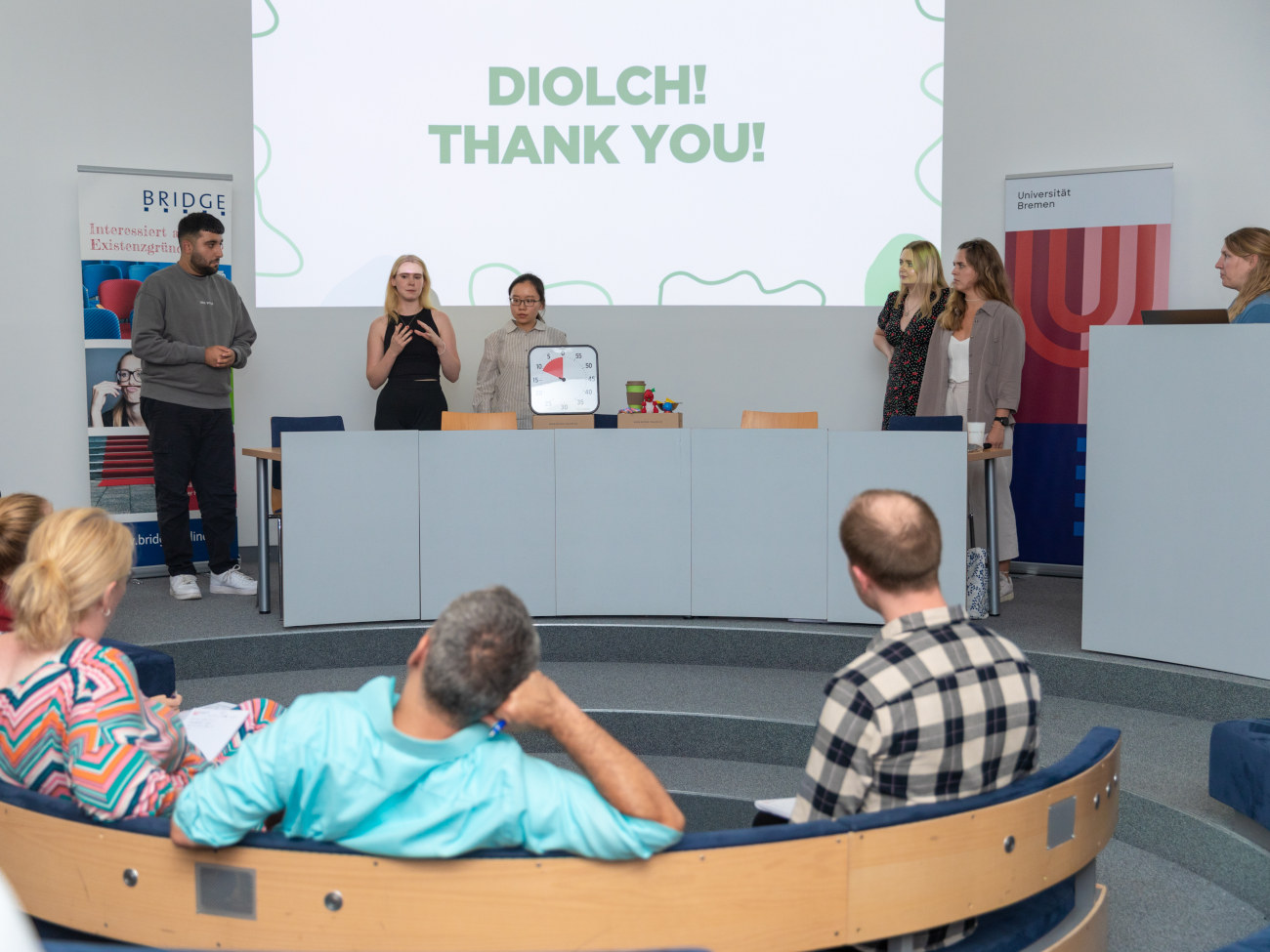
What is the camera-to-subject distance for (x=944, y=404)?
5277mm

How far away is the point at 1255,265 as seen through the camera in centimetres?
392

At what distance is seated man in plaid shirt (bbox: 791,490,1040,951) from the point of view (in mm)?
1555

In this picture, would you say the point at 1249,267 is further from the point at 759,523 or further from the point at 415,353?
the point at 415,353

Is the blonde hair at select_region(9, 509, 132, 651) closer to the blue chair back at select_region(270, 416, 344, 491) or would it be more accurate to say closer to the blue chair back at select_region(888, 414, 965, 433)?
the blue chair back at select_region(270, 416, 344, 491)

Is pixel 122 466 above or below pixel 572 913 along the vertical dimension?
above

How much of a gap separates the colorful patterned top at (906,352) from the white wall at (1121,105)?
73cm

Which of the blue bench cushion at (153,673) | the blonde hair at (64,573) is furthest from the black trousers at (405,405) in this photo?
the blonde hair at (64,573)

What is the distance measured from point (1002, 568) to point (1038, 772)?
11.8ft

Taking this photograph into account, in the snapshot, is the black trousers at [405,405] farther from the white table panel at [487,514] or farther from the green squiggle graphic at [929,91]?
the green squiggle graphic at [929,91]

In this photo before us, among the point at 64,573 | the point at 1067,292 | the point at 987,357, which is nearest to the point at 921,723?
the point at 64,573

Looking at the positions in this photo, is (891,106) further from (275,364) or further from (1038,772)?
(1038,772)

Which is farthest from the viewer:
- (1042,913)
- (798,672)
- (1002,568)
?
(1002,568)

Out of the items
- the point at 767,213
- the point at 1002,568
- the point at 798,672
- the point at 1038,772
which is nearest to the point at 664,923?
the point at 1038,772

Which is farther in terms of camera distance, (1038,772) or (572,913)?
(1038,772)
